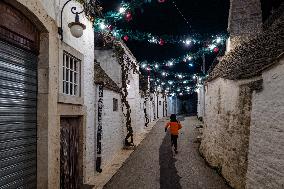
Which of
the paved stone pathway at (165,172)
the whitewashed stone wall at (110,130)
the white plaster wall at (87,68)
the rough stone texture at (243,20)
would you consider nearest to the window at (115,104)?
the whitewashed stone wall at (110,130)

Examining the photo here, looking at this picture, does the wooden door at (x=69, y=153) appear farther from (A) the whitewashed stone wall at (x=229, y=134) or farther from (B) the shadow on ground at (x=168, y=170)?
(A) the whitewashed stone wall at (x=229, y=134)

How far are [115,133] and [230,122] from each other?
6812 millimetres

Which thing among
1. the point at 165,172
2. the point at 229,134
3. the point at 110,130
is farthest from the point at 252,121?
the point at 110,130

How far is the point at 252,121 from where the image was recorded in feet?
27.5

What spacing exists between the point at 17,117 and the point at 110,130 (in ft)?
28.9

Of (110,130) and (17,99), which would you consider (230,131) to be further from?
(17,99)

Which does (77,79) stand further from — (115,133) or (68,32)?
(115,133)

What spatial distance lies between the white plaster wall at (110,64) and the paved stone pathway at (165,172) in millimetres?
4199

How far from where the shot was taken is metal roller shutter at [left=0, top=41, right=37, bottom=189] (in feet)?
17.8

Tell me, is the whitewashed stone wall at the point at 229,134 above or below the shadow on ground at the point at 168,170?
above

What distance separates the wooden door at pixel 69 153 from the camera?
8078 millimetres

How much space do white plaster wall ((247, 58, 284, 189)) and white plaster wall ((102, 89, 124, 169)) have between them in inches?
254

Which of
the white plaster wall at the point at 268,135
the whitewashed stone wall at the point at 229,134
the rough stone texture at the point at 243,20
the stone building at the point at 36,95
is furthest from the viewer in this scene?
the rough stone texture at the point at 243,20

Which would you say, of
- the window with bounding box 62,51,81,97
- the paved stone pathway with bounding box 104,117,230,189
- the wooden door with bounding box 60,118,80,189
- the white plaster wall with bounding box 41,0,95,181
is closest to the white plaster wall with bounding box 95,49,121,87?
the paved stone pathway with bounding box 104,117,230,189
